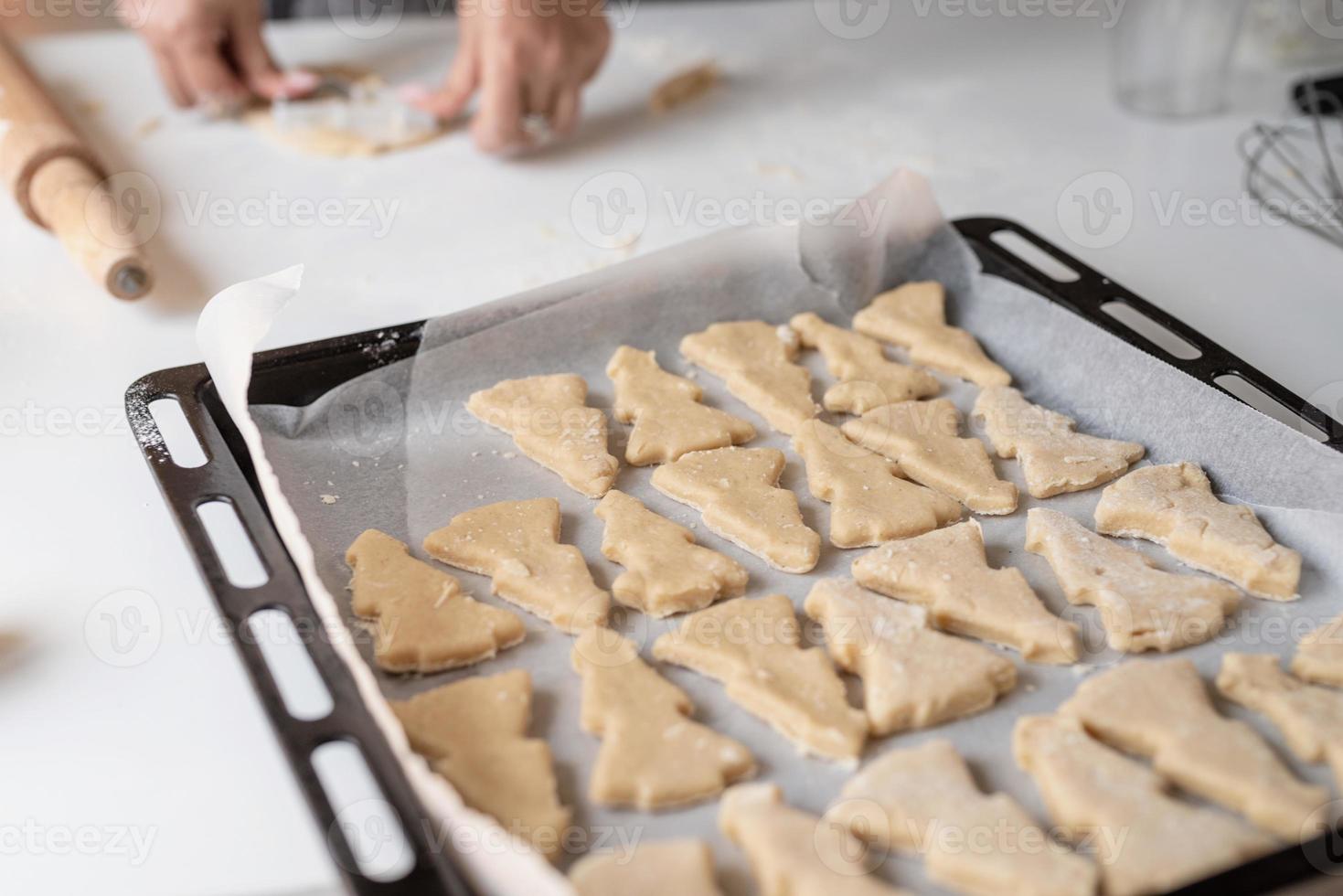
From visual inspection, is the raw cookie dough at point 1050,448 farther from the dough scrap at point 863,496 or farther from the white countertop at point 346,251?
the white countertop at point 346,251

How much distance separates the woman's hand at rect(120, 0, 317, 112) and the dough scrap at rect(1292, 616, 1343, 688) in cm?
187

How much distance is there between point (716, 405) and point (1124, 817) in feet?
2.40

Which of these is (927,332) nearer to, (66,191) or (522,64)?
(522,64)

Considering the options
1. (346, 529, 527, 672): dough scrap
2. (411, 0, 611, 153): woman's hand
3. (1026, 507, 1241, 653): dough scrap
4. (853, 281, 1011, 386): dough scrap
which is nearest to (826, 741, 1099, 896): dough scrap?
(1026, 507, 1241, 653): dough scrap

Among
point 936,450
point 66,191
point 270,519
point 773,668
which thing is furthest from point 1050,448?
point 66,191

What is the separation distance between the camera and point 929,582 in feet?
3.97

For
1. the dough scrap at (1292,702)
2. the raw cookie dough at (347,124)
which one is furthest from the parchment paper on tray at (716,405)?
the raw cookie dough at (347,124)

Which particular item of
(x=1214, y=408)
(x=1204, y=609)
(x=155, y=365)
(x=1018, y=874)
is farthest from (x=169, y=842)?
(x=1214, y=408)

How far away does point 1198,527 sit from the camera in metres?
1.25

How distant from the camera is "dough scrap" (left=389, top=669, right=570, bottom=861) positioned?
96cm

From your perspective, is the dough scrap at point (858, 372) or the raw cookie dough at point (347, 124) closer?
the dough scrap at point (858, 372)

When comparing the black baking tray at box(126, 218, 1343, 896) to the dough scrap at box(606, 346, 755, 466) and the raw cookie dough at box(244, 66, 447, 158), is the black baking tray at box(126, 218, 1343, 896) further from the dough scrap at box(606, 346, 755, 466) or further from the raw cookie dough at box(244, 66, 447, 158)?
the raw cookie dough at box(244, 66, 447, 158)

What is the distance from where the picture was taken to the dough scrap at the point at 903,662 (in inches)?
42.3

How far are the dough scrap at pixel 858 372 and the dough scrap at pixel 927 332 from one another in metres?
0.02
